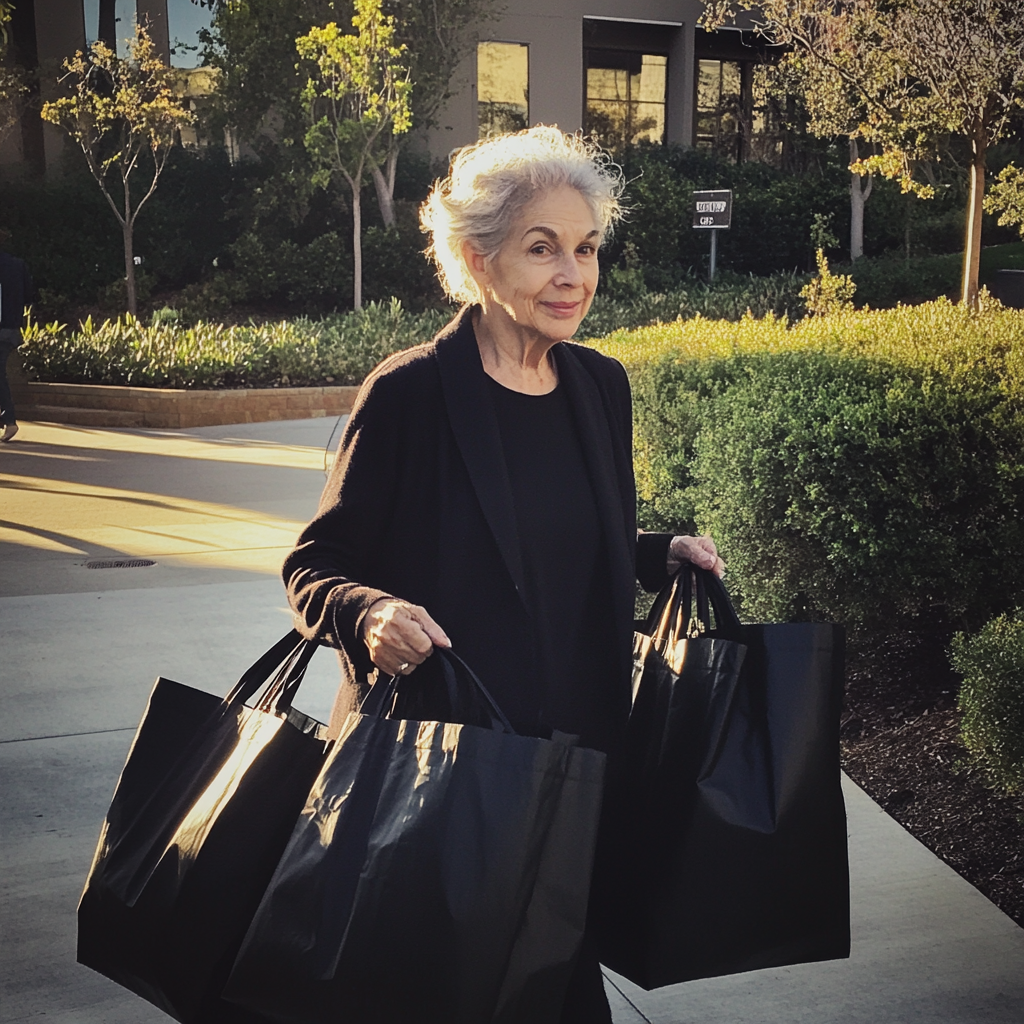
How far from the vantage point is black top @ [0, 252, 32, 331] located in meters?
12.4

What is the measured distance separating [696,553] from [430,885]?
0.95m

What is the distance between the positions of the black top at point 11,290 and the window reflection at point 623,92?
17673 mm

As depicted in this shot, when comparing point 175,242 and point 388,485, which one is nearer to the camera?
point 388,485

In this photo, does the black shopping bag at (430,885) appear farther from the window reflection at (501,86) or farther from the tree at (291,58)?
the window reflection at (501,86)

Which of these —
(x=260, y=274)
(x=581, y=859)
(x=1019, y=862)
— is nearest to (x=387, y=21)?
(x=260, y=274)

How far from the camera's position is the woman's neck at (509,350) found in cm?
238

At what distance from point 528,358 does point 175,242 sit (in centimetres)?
2107

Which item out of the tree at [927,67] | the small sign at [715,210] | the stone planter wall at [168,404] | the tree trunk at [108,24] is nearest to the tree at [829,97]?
the tree at [927,67]

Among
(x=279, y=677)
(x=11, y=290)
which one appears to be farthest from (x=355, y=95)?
(x=279, y=677)

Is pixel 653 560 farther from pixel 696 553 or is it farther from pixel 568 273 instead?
pixel 568 273

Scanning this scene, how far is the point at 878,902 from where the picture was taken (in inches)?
140

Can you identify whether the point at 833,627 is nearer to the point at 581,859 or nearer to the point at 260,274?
the point at 581,859

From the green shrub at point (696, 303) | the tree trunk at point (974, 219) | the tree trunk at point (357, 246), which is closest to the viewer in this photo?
the tree trunk at point (974, 219)

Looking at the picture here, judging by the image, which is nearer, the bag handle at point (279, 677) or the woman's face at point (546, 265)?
the bag handle at point (279, 677)
